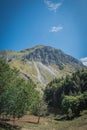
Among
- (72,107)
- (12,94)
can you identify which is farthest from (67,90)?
(12,94)

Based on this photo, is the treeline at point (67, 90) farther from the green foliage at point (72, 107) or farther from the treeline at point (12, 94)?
the treeline at point (12, 94)

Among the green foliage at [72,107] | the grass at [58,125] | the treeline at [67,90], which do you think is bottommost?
the grass at [58,125]

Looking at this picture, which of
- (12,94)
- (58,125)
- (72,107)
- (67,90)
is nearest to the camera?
(12,94)

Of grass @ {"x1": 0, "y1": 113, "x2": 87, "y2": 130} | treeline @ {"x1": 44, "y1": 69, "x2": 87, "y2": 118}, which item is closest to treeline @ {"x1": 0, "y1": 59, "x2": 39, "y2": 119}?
grass @ {"x1": 0, "y1": 113, "x2": 87, "y2": 130}

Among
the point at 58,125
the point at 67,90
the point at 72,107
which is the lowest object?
the point at 58,125

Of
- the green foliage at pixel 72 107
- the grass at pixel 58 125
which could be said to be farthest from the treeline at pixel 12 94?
the green foliage at pixel 72 107

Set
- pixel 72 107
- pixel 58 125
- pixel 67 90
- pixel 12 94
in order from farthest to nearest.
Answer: pixel 67 90
pixel 72 107
pixel 58 125
pixel 12 94

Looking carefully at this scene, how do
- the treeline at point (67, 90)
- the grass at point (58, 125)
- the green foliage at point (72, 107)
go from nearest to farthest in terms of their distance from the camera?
the grass at point (58, 125) < the green foliage at point (72, 107) < the treeline at point (67, 90)

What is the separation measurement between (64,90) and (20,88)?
3785 inches

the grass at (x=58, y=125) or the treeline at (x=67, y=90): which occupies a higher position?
the treeline at (x=67, y=90)

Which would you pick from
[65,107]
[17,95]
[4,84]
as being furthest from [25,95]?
[65,107]

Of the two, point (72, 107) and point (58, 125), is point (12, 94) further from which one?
point (72, 107)

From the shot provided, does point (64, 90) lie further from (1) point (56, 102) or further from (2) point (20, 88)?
(2) point (20, 88)

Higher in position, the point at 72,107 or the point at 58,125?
the point at 72,107
